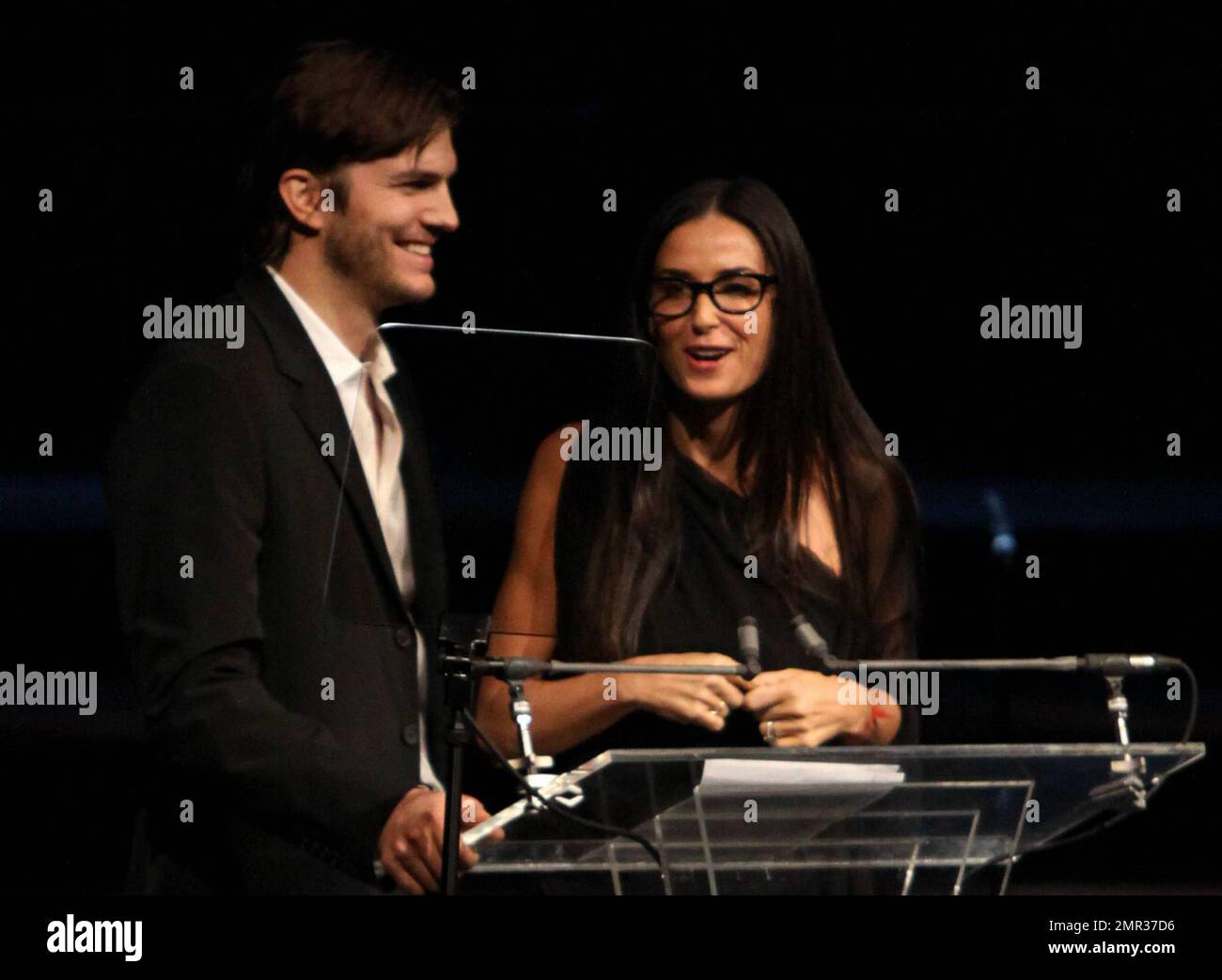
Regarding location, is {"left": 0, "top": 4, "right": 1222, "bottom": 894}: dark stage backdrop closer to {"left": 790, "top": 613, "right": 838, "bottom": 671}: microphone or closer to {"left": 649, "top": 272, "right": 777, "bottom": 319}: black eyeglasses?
{"left": 649, "top": 272, "right": 777, "bottom": 319}: black eyeglasses

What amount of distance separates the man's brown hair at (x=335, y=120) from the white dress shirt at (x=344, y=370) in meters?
Result: 0.11

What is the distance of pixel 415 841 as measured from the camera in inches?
90.5

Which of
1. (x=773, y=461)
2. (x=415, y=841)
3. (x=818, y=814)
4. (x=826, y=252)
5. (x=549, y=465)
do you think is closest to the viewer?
(x=818, y=814)

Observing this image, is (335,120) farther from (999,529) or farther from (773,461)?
(999,529)

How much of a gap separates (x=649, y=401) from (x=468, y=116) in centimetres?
77

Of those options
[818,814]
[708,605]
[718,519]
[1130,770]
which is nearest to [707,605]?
[708,605]

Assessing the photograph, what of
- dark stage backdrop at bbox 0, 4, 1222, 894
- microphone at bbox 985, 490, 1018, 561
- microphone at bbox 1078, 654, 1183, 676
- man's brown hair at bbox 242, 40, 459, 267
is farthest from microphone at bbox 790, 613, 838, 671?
microphone at bbox 985, 490, 1018, 561

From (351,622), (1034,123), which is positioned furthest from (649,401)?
(1034,123)

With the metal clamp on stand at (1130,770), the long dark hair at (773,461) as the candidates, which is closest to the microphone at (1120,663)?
the metal clamp on stand at (1130,770)

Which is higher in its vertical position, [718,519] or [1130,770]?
[718,519]

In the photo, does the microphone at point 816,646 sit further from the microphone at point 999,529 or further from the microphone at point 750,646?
the microphone at point 999,529

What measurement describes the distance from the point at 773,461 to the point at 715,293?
0.93 ft

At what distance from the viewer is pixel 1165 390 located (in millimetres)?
3342

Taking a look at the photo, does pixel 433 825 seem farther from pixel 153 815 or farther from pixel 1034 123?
pixel 1034 123
